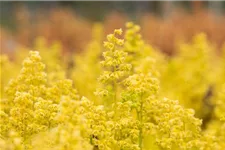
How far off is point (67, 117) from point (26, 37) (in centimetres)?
1932

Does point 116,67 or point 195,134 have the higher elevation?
point 116,67

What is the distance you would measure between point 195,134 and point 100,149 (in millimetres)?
653

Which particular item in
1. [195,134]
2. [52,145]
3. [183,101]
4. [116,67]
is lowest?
[52,145]

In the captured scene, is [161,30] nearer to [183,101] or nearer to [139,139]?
[183,101]

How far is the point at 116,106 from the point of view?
3834 mm

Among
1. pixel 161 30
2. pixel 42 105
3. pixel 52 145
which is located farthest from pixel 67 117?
pixel 161 30

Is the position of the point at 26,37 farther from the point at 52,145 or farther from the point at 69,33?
the point at 52,145

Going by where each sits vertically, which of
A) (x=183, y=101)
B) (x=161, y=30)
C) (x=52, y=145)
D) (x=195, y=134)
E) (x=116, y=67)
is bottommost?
(x=52, y=145)

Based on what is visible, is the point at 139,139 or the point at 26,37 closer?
the point at 139,139

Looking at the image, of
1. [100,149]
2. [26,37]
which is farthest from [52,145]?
[26,37]

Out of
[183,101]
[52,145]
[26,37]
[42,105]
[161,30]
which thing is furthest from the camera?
[26,37]

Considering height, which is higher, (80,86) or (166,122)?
(80,86)

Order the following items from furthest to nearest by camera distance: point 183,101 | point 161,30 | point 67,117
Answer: point 161,30
point 183,101
point 67,117

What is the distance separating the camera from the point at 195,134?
12.7 ft
